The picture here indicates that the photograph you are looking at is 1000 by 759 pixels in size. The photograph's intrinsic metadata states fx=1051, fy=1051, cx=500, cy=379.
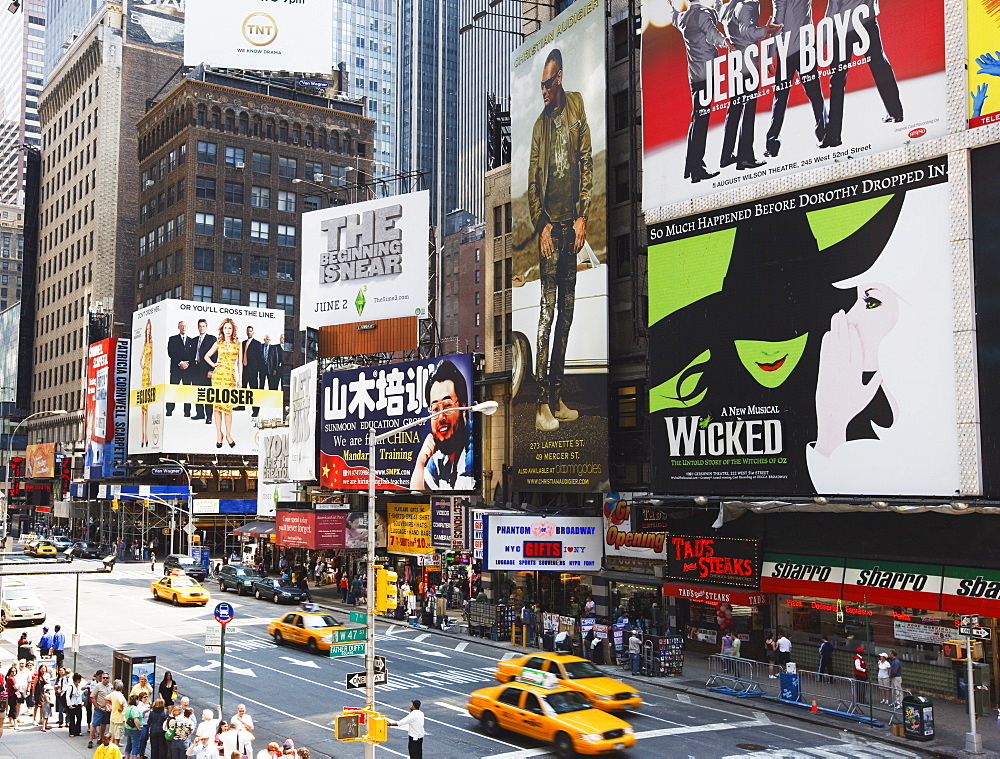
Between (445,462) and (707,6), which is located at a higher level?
(707,6)

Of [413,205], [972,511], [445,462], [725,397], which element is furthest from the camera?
[413,205]

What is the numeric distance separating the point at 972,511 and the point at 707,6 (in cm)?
2081

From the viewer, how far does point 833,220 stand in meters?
34.9

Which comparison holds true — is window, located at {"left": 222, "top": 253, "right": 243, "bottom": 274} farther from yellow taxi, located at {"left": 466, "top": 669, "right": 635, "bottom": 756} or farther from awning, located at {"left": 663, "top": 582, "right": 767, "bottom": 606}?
yellow taxi, located at {"left": 466, "top": 669, "right": 635, "bottom": 756}

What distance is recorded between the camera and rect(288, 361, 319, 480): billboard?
6319cm

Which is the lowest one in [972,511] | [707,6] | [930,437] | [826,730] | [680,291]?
[826,730]

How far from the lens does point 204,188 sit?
112 m

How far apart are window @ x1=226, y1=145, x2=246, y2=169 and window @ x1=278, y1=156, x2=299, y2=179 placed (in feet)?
13.1

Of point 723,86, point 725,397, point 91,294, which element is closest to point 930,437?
point 725,397

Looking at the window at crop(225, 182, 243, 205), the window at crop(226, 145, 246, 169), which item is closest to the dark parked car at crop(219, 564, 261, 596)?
the window at crop(225, 182, 243, 205)

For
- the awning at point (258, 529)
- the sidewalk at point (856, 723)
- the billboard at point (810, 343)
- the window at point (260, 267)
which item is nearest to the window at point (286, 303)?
the window at point (260, 267)

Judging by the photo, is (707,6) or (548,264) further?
(548,264)

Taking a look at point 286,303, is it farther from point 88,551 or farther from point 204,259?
point 88,551

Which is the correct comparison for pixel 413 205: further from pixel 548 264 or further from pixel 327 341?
pixel 548 264
